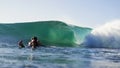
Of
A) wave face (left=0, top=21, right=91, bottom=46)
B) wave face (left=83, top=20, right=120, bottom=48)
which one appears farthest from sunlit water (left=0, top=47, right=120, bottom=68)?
wave face (left=0, top=21, right=91, bottom=46)

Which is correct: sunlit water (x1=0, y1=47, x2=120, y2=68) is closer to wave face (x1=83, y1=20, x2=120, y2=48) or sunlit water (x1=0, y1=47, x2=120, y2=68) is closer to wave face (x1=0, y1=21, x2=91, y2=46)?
wave face (x1=83, y1=20, x2=120, y2=48)

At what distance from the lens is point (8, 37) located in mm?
45375

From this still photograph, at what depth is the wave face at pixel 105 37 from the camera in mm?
38144

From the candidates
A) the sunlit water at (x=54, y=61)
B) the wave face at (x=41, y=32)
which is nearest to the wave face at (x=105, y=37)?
the wave face at (x=41, y=32)

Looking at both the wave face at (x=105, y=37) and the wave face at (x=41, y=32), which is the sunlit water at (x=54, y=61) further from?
the wave face at (x=41, y=32)

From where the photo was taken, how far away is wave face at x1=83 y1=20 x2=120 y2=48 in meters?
38.1

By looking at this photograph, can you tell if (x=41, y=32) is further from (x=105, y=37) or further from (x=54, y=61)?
(x=54, y=61)

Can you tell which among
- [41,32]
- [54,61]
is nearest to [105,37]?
[41,32]

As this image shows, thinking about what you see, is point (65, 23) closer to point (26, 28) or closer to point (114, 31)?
point (26, 28)

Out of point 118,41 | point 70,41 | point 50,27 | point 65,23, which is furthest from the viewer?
point 65,23

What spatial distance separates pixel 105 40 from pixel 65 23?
13.6 meters

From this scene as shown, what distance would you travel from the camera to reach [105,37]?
39531 mm

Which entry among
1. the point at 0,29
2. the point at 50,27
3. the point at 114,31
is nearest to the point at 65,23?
the point at 50,27

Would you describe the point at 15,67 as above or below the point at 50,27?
below
